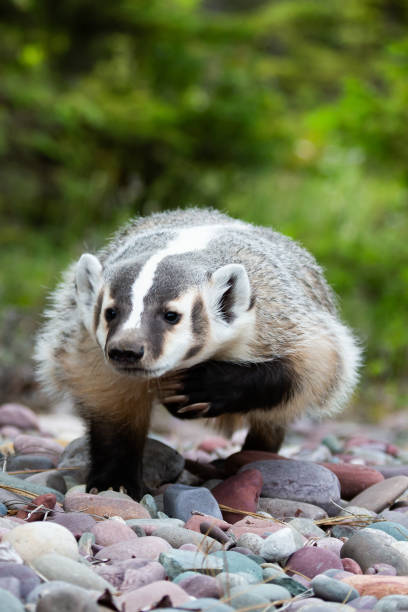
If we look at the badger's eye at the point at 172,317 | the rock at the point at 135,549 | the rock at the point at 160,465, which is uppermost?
the badger's eye at the point at 172,317

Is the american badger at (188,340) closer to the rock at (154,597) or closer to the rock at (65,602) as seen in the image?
the rock at (154,597)

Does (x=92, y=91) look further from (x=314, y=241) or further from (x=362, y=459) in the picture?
(x=362, y=459)

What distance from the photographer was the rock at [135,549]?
9.86 feet

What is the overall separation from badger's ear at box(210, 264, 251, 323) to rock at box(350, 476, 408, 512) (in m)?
1.14

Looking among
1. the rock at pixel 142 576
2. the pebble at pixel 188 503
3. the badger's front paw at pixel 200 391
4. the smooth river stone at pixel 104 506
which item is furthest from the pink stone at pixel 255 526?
the rock at pixel 142 576

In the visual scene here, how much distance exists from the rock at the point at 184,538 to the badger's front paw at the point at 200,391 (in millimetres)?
620

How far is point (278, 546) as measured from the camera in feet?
10.3

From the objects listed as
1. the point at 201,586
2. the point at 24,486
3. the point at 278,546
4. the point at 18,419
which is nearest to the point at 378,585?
the point at 278,546

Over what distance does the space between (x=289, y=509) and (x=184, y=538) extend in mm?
841

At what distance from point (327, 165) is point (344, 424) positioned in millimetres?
8167

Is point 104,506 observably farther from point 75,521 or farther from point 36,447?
point 36,447

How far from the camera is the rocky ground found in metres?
2.64

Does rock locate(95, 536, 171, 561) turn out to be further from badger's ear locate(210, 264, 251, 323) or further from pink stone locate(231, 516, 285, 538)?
badger's ear locate(210, 264, 251, 323)

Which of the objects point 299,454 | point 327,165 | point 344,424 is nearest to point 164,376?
point 299,454
